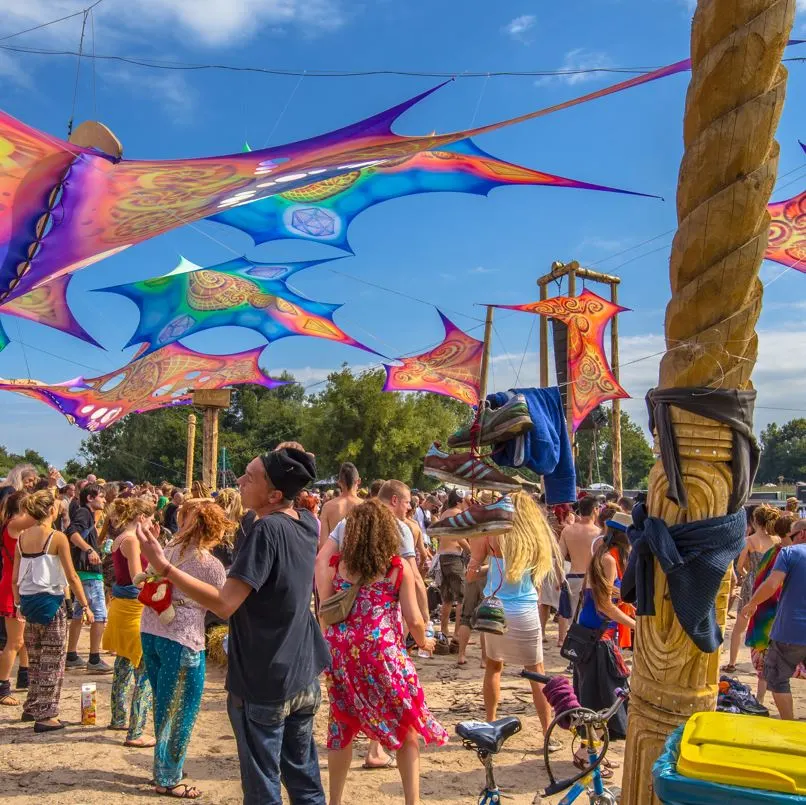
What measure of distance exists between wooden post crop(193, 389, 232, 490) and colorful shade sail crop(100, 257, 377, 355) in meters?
2.51

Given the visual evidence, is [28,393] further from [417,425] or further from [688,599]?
[417,425]

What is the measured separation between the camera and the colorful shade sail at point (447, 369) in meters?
16.4

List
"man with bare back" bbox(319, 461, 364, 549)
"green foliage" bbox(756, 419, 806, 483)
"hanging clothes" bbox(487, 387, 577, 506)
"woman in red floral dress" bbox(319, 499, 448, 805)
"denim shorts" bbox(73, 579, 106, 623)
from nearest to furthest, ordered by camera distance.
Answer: "hanging clothes" bbox(487, 387, 577, 506) → "woman in red floral dress" bbox(319, 499, 448, 805) → "man with bare back" bbox(319, 461, 364, 549) → "denim shorts" bbox(73, 579, 106, 623) → "green foliage" bbox(756, 419, 806, 483)

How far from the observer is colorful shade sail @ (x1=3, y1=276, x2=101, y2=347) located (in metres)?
11.3

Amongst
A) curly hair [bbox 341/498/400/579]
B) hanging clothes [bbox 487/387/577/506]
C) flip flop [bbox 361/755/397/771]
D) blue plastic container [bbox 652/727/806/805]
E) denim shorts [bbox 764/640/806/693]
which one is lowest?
flip flop [bbox 361/755/397/771]

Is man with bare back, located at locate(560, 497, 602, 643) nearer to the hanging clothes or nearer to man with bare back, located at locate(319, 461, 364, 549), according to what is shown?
man with bare back, located at locate(319, 461, 364, 549)

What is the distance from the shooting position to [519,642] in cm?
490

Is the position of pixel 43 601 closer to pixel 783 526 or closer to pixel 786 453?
pixel 783 526

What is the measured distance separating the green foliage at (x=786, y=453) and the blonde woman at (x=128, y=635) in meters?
80.3

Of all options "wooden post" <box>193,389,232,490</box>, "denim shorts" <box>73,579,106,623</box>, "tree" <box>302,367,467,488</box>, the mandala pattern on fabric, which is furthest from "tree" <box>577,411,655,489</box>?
"denim shorts" <box>73,579,106,623</box>

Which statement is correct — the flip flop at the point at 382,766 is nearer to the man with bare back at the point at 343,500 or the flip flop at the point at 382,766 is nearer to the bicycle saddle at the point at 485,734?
the man with bare back at the point at 343,500

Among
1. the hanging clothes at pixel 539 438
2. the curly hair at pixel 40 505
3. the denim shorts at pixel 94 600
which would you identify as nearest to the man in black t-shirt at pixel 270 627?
the hanging clothes at pixel 539 438

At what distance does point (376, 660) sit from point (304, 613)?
86cm

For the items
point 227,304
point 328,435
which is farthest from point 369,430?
point 227,304
